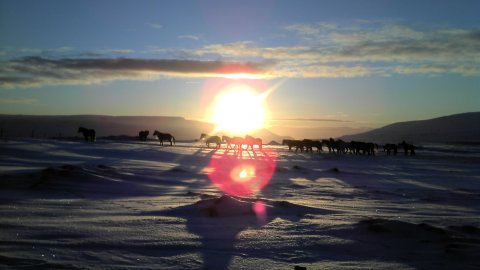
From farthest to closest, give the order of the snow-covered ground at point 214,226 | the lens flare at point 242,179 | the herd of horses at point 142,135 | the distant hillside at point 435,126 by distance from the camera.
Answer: the distant hillside at point 435,126 → the herd of horses at point 142,135 → the lens flare at point 242,179 → the snow-covered ground at point 214,226

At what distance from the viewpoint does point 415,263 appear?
6.71m

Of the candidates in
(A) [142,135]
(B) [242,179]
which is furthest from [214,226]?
(A) [142,135]

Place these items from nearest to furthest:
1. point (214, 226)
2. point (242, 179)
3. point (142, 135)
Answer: point (214, 226)
point (242, 179)
point (142, 135)

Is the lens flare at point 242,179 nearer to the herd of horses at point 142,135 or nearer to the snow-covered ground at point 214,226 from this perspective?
the snow-covered ground at point 214,226

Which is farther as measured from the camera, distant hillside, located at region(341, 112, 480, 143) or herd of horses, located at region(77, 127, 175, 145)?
distant hillside, located at region(341, 112, 480, 143)

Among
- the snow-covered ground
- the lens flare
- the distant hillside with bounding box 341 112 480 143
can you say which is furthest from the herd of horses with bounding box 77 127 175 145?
the distant hillside with bounding box 341 112 480 143

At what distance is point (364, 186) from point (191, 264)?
11709 mm

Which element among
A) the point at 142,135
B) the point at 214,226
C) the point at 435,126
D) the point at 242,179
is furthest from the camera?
the point at 435,126

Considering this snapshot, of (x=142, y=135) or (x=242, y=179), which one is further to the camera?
(x=142, y=135)

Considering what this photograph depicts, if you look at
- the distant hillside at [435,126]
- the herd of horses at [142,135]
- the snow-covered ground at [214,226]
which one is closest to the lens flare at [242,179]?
the snow-covered ground at [214,226]

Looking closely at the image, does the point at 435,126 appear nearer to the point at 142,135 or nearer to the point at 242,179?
the point at 142,135

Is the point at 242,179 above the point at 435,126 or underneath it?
underneath

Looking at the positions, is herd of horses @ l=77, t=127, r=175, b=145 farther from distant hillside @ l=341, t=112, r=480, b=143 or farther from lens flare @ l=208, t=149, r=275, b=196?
distant hillside @ l=341, t=112, r=480, b=143

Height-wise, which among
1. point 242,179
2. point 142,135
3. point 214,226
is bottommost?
point 214,226
